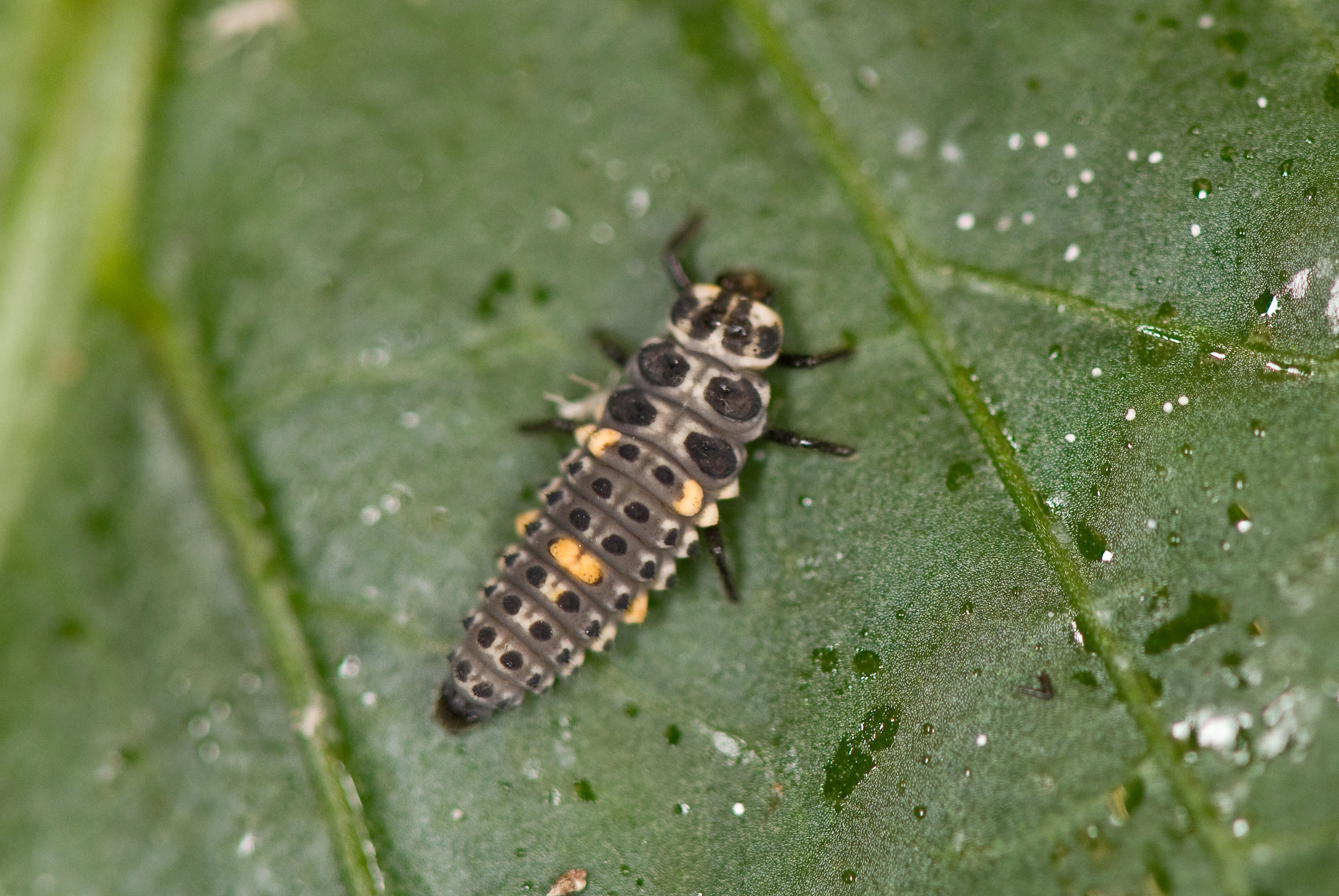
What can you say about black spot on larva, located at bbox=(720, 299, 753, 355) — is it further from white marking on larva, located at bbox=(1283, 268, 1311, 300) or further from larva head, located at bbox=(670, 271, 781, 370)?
white marking on larva, located at bbox=(1283, 268, 1311, 300)

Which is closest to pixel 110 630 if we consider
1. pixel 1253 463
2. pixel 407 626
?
pixel 407 626

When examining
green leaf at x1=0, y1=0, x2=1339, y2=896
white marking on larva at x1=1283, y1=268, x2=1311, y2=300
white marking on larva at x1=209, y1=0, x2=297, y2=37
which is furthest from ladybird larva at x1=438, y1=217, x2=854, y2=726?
white marking on larva at x1=209, y1=0, x2=297, y2=37

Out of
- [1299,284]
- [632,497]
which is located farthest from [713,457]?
[1299,284]

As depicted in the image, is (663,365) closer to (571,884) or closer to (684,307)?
(684,307)

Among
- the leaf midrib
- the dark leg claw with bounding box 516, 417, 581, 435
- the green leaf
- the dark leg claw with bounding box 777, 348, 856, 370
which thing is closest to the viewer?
the leaf midrib

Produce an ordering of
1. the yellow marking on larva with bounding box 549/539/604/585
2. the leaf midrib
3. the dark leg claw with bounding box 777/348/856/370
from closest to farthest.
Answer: the leaf midrib
the yellow marking on larva with bounding box 549/539/604/585
the dark leg claw with bounding box 777/348/856/370

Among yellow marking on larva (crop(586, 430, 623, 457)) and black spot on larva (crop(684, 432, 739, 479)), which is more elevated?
yellow marking on larva (crop(586, 430, 623, 457))

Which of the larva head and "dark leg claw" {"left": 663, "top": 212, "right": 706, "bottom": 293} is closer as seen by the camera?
the larva head
